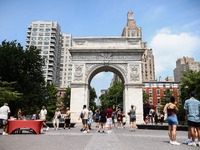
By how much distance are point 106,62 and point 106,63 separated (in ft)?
0.51

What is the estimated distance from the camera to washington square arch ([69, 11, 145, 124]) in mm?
24594

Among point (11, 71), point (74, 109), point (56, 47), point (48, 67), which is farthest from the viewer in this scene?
point (56, 47)

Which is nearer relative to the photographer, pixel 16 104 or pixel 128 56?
pixel 16 104

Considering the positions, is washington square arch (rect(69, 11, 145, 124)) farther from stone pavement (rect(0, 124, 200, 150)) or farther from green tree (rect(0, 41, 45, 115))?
stone pavement (rect(0, 124, 200, 150))

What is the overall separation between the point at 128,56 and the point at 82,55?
710 cm

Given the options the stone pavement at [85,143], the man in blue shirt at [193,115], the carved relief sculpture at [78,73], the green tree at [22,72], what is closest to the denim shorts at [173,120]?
the man in blue shirt at [193,115]

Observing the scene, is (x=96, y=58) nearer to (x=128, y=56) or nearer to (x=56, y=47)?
(x=128, y=56)

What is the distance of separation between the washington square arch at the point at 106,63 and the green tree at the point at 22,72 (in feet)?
17.5

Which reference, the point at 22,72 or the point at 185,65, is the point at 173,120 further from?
the point at 185,65

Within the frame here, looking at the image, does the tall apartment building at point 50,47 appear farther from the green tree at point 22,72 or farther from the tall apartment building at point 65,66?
the green tree at point 22,72

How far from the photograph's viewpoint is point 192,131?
7172 mm

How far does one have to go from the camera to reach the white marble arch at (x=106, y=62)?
970 inches

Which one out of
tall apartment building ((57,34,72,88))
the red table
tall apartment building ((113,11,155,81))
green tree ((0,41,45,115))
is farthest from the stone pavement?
tall apartment building ((113,11,155,81))

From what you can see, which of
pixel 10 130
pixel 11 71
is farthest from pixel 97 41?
pixel 10 130
